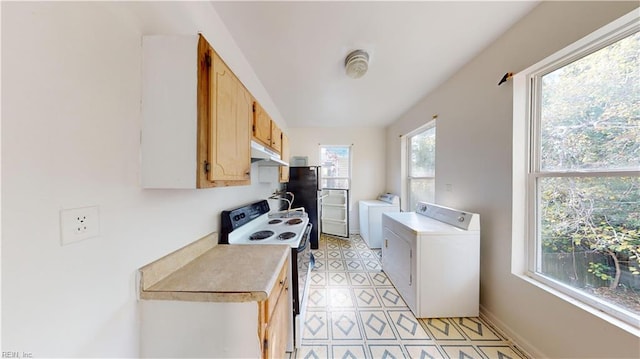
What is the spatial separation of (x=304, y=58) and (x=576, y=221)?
2348 mm

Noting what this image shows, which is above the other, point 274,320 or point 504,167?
point 504,167

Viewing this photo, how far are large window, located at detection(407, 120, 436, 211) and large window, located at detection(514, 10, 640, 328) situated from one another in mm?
1305

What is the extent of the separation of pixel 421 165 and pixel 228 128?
309cm

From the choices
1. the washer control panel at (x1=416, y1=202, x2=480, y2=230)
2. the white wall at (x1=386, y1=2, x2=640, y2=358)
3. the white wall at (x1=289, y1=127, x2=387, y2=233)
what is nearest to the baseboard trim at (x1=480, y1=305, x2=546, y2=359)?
the white wall at (x1=386, y1=2, x2=640, y2=358)

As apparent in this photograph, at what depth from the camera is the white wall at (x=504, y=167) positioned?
1.19 metres

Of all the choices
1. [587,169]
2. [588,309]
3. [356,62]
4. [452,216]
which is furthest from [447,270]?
[356,62]

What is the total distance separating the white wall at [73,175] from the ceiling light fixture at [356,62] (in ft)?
4.57

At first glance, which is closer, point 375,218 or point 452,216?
point 452,216

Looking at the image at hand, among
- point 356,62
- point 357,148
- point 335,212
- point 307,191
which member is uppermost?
point 356,62

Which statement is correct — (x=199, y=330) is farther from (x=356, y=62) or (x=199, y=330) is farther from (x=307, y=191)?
(x=307, y=191)

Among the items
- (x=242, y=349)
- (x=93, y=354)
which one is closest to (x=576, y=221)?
(x=242, y=349)

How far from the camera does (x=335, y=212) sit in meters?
4.48

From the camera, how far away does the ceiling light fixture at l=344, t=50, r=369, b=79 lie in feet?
5.98

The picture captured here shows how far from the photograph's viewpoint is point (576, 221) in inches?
52.6
